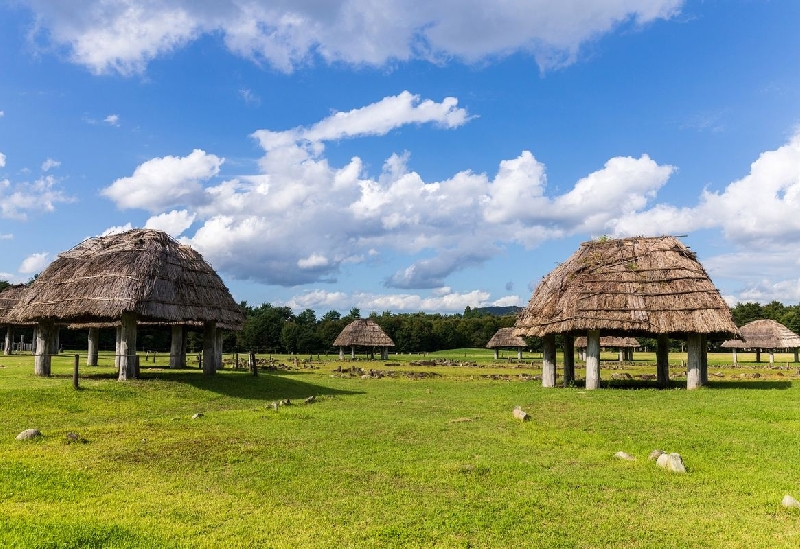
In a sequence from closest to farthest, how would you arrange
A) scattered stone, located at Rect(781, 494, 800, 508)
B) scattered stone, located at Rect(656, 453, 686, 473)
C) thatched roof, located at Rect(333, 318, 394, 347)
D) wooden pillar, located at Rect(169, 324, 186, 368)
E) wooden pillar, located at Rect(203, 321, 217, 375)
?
scattered stone, located at Rect(781, 494, 800, 508), scattered stone, located at Rect(656, 453, 686, 473), wooden pillar, located at Rect(203, 321, 217, 375), wooden pillar, located at Rect(169, 324, 186, 368), thatched roof, located at Rect(333, 318, 394, 347)

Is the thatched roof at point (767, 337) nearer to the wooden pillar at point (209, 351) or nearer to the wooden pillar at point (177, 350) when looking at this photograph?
the wooden pillar at point (209, 351)

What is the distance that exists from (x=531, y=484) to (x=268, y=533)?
178 inches

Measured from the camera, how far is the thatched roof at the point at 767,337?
52375mm

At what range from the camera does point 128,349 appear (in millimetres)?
23047

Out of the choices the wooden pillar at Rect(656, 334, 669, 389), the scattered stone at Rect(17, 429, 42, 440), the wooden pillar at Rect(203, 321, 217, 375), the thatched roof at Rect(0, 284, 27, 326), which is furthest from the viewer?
the thatched roof at Rect(0, 284, 27, 326)

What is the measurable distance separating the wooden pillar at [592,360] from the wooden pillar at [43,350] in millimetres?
21919

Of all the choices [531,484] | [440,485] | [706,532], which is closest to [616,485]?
[531,484]

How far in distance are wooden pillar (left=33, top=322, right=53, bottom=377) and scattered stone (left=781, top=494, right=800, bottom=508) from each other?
A: 24892 millimetres

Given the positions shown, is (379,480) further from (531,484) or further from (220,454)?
(220,454)

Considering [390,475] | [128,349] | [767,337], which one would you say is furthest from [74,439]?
[767,337]

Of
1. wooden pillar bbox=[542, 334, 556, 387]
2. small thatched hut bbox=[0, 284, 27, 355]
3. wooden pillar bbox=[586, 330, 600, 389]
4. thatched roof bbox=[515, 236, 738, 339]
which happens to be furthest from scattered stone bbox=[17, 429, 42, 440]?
small thatched hut bbox=[0, 284, 27, 355]

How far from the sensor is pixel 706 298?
2392 centimetres

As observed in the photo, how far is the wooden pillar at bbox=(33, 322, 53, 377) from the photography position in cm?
2445

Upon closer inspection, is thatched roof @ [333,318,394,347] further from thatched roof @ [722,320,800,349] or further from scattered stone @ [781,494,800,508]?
scattered stone @ [781,494,800,508]
